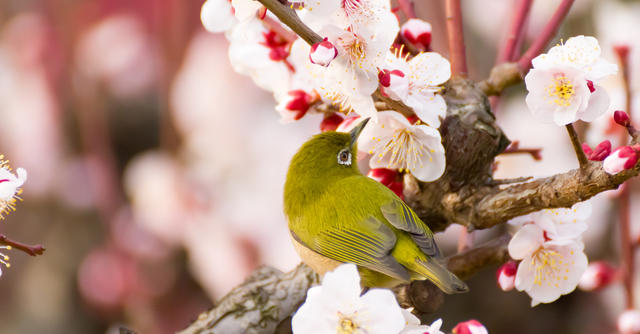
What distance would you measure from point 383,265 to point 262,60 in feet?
0.80

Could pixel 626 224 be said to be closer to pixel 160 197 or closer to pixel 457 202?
pixel 457 202

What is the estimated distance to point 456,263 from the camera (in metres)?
0.52

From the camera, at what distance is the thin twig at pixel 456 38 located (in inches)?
20.0

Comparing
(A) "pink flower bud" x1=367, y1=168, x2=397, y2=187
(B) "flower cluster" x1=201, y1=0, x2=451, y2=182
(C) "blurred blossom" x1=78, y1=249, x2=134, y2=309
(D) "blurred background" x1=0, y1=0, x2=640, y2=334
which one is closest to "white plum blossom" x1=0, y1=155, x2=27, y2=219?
(B) "flower cluster" x1=201, y1=0, x2=451, y2=182

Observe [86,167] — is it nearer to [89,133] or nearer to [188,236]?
[89,133]

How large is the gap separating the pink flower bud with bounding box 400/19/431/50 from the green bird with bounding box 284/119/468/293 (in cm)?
12

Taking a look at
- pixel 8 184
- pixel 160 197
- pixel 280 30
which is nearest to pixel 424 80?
pixel 280 30

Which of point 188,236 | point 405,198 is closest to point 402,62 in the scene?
point 405,198

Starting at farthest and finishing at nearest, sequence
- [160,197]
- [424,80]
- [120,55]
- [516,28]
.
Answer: [120,55] → [160,197] → [516,28] → [424,80]

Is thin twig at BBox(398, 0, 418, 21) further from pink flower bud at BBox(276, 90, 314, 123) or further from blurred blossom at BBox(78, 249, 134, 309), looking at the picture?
blurred blossom at BBox(78, 249, 134, 309)

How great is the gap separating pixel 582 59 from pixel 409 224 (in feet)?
0.64

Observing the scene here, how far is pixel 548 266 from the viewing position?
1.51ft

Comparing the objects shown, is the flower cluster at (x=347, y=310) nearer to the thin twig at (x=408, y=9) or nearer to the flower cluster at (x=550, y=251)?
the flower cluster at (x=550, y=251)

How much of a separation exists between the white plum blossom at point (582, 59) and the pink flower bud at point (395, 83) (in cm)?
9
